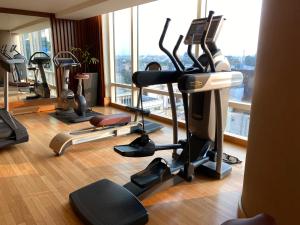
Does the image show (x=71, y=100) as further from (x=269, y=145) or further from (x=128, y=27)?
(x=269, y=145)

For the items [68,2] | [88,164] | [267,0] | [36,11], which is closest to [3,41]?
[36,11]

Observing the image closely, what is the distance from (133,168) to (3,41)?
4.53 meters

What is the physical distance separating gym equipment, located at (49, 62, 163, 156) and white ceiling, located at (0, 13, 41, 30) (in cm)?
335

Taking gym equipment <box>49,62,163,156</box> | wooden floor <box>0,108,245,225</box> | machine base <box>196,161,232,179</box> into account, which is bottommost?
wooden floor <box>0,108,245,225</box>

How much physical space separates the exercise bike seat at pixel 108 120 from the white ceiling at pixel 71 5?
80.8 inches

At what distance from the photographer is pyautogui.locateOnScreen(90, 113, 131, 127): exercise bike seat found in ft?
11.7

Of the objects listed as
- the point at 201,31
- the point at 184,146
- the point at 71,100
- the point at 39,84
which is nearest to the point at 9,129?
the point at 71,100

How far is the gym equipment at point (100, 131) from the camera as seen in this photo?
3213 millimetres

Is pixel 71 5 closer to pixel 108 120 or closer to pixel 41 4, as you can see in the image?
pixel 41 4

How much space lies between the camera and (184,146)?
2.64 meters

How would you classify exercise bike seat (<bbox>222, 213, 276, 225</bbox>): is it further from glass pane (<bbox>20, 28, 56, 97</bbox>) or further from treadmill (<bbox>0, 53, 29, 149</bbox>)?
glass pane (<bbox>20, 28, 56, 97</bbox>)

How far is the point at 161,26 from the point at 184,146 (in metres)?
2.94

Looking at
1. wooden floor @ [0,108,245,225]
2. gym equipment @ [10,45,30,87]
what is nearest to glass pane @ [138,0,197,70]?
wooden floor @ [0,108,245,225]

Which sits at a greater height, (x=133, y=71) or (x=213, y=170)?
(x=133, y=71)
